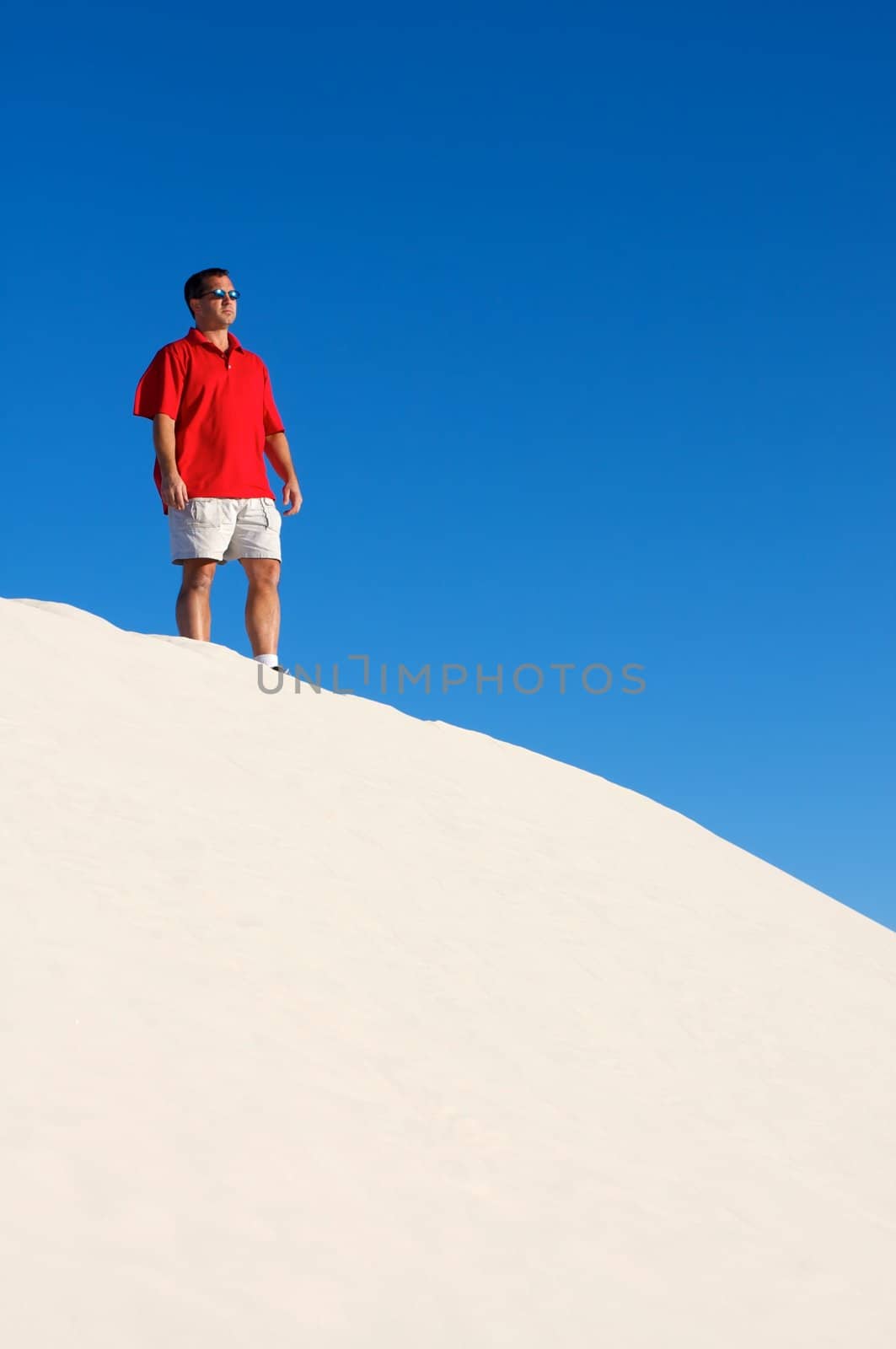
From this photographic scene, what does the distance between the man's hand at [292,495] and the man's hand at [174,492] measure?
0.66 meters

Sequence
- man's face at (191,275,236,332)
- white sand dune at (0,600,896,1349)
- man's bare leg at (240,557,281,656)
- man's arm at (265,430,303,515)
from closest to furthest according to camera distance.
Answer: white sand dune at (0,600,896,1349) → man's bare leg at (240,557,281,656) → man's face at (191,275,236,332) → man's arm at (265,430,303,515)

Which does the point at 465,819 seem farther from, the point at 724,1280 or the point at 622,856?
the point at 724,1280

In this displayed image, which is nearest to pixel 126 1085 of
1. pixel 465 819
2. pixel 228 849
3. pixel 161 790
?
pixel 228 849

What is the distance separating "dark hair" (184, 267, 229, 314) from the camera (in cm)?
617

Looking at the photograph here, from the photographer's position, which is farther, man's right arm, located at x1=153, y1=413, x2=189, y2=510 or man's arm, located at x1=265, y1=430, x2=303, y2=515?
man's arm, located at x1=265, y1=430, x2=303, y2=515

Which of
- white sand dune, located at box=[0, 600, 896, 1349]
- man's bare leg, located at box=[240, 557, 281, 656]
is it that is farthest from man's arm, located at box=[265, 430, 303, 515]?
white sand dune, located at box=[0, 600, 896, 1349]

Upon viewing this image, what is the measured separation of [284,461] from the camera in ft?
21.6

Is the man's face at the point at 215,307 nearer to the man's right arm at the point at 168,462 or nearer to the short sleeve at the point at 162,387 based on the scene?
the short sleeve at the point at 162,387

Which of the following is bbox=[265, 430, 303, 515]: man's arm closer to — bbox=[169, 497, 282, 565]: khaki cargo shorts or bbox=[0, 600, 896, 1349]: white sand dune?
bbox=[169, 497, 282, 565]: khaki cargo shorts

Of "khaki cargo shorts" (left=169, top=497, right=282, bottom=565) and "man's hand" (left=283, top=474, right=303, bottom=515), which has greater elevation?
"man's hand" (left=283, top=474, right=303, bottom=515)

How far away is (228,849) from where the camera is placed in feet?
12.8

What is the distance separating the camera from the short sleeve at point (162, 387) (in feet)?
19.7

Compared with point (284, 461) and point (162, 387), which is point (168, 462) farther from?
point (284, 461)

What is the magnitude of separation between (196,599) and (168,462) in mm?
637
